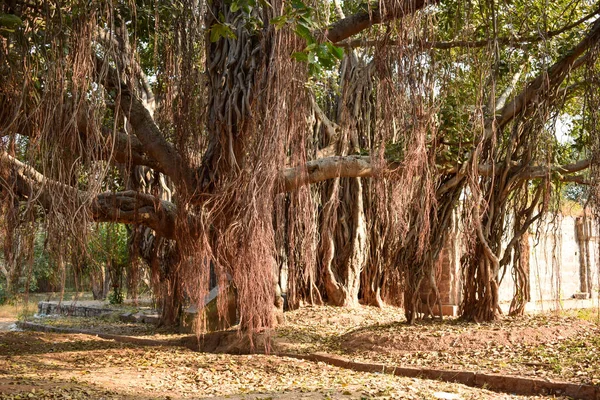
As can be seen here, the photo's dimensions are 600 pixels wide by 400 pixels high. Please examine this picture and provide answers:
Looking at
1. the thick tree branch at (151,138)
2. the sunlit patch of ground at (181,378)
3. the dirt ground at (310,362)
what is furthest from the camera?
the thick tree branch at (151,138)

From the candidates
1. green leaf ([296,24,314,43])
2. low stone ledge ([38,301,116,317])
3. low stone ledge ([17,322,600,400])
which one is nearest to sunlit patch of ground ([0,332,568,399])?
low stone ledge ([17,322,600,400])

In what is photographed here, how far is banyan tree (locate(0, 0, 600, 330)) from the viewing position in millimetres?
4316

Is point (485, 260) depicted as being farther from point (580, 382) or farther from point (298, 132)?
point (298, 132)

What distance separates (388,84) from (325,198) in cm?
546

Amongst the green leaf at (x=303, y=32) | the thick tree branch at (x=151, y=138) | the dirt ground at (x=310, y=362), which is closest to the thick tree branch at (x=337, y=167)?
the thick tree branch at (x=151, y=138)

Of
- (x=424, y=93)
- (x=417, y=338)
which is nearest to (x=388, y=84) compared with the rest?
(x=424, y=93)

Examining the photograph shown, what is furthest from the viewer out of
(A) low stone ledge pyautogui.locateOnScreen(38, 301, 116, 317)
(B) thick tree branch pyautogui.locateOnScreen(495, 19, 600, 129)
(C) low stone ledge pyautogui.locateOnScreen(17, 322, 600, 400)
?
(A) low stone ledge pyautogui.locateOnScreen(38, 301, 116, 317)

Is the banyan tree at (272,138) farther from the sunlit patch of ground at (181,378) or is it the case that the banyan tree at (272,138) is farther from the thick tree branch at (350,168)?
the sunlit patch of ground at (181,378)

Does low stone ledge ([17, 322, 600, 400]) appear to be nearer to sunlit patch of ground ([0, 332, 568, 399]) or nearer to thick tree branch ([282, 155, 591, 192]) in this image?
sunlit patch of ground ([0, 332, 568, 399])

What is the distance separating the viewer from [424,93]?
461 cm

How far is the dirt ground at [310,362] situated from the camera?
4.95 metres

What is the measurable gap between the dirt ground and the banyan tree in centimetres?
54

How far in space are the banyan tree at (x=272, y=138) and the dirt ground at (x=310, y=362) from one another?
54 centimetres

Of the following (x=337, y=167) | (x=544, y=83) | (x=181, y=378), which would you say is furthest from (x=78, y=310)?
(x=544, y=83)
